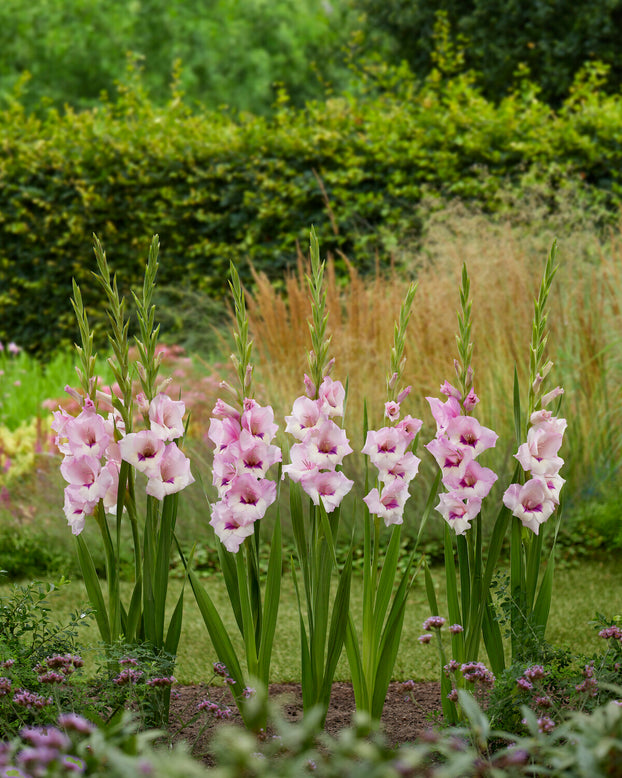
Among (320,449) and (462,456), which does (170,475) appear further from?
(462,456)

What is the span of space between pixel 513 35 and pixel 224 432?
652 inches

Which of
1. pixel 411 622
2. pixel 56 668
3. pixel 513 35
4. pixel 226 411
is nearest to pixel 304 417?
pixel 226 411

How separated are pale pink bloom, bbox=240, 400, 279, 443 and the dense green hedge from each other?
19.4ft

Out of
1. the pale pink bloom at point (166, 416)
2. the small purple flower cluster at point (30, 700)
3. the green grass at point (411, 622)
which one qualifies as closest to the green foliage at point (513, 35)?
the green grass at point (411, 622)

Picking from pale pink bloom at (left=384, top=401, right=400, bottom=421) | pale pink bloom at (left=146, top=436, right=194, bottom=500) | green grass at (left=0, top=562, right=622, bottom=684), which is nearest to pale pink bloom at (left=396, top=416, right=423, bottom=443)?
pale pink bloom at (left=384, top=401, right=400, bottom=421)

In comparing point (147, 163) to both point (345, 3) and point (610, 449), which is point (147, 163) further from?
point (345, 3)

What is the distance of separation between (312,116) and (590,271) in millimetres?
4677

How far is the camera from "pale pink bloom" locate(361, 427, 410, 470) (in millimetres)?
2109

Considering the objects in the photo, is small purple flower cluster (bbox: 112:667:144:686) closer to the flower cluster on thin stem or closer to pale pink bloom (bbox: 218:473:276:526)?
pale pink bloom (bbox: 218:473:276:526)

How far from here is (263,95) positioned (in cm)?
1923

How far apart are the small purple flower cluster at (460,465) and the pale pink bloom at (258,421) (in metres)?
0.38

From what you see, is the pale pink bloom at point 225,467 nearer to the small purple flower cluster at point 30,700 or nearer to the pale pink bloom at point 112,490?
the pale pink bloom at point 112,490

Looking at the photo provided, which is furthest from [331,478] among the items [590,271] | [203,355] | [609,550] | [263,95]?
[263,95]

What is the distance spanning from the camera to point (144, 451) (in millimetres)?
2129
